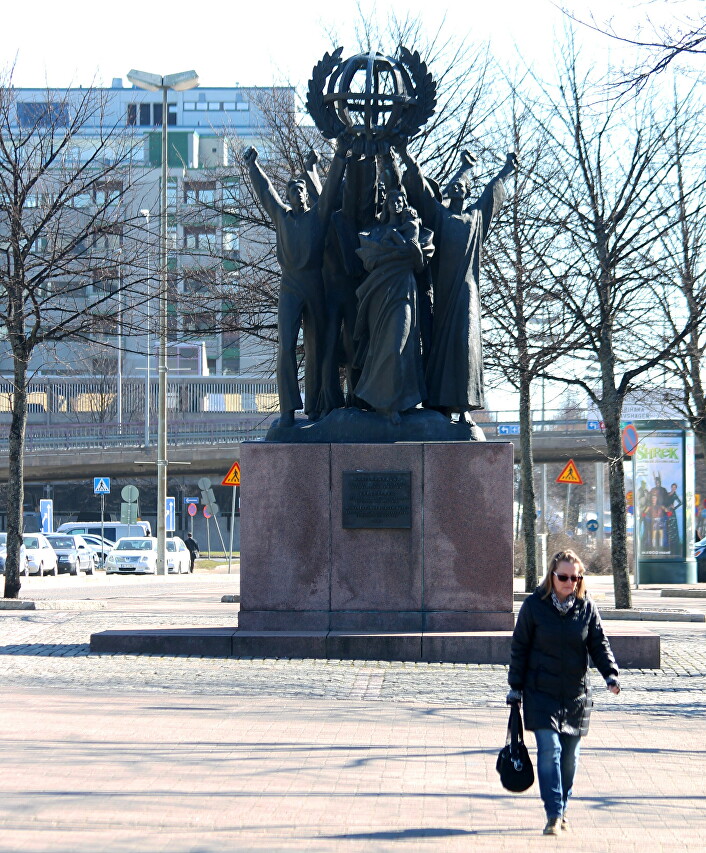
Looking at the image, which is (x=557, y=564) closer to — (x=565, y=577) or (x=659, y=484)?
(x=565, y=577)

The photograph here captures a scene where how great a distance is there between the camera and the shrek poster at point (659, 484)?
29.8m

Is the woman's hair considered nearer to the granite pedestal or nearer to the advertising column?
the granite pedestal

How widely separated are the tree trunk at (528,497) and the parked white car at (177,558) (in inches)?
964

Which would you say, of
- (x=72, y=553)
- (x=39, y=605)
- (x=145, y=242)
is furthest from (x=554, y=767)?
(x=72, y=553)

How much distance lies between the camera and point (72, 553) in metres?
47.0

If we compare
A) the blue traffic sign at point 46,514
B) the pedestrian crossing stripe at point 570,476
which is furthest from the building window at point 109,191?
the blue traffic sign at point 46,514

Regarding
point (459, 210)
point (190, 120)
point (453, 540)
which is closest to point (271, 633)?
point (453, 540)

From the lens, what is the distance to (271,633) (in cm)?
1302

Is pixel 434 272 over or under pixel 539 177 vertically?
under

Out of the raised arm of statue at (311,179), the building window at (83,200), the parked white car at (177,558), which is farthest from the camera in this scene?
the parked white car at (177,558)

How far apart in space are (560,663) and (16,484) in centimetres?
1514

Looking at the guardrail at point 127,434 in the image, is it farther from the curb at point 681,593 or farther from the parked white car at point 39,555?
the curb at point 681,593

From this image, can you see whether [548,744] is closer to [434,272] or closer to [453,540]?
[453,540]

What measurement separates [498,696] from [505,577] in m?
2.23
